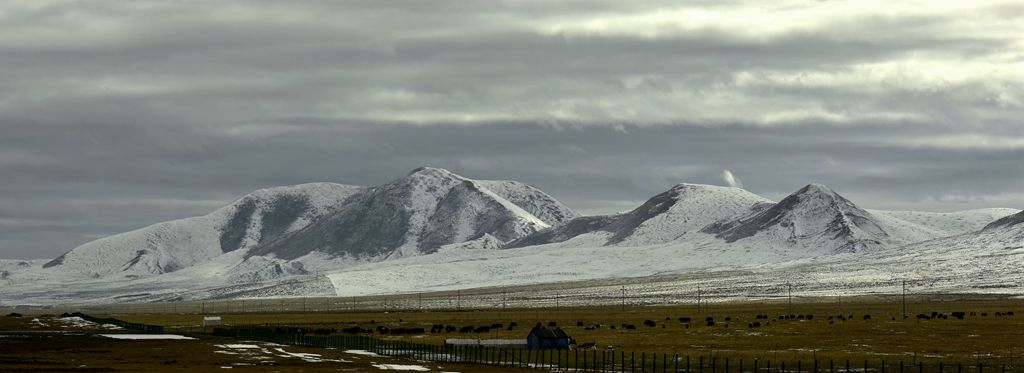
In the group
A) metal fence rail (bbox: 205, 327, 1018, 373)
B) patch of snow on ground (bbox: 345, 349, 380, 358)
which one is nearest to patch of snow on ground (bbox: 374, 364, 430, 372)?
metal fence rail (bbox: 205, 327, 1018, 373)

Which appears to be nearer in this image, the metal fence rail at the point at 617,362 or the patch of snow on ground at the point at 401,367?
the metal fence rail at the point at 617,362

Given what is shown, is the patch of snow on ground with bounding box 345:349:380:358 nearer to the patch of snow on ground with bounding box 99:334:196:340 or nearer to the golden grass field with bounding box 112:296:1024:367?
the golden grass field with bounding box 112:296:1024:367

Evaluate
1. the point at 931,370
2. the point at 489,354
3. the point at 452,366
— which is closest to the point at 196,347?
the point at 489,354

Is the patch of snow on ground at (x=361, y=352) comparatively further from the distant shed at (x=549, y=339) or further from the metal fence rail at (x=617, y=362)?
the distant shed at (x=549, y=339)

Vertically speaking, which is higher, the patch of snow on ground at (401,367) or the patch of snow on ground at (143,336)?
A: the patch of snow on ground at (143,336)

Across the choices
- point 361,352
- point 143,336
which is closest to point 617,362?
point 361,352

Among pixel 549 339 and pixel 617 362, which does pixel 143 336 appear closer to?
pixel 549 339

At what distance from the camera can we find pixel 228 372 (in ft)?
328

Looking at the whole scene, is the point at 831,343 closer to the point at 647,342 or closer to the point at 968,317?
the point at 647,342

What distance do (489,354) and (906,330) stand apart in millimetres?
55379

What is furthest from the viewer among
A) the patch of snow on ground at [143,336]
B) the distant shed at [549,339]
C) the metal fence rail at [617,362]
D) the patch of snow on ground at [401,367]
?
the patch of snow on ground at [143,336]

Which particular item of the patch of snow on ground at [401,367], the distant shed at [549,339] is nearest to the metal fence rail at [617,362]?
the distant shed at [549,339]

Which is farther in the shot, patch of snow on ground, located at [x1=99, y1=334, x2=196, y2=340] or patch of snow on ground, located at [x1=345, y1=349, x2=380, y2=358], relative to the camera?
patch of snow on ground, located at [x1=99, y1=334, x2=196, y2=340]

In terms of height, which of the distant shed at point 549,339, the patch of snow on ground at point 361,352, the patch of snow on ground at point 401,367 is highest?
the distant shed at point 549,339
